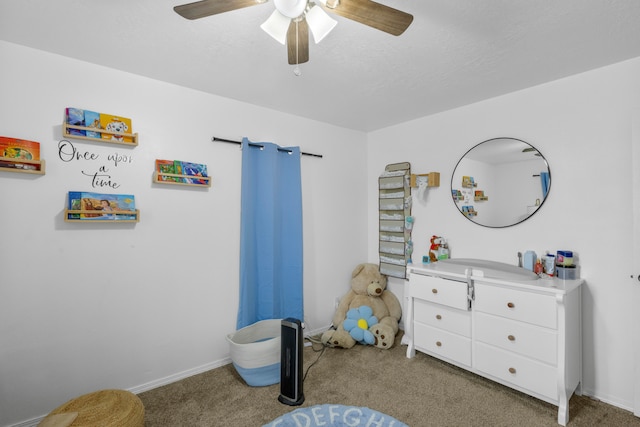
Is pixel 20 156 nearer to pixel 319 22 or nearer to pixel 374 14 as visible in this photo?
pixel 319 22

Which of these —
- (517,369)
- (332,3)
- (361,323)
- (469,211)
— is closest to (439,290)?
(517,369)

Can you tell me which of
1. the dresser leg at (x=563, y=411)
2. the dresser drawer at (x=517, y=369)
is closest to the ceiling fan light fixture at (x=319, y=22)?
the dresser drawer at (x=517, y=369)

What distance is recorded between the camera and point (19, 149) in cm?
182

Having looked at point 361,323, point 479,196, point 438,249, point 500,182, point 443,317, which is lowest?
point 361,323

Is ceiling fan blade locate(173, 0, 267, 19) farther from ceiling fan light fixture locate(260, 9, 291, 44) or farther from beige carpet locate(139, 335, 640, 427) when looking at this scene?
beige carpet locate(139, 335, 640, 427)

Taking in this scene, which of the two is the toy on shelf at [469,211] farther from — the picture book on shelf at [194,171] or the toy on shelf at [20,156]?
the toy on shelf at [20,156]

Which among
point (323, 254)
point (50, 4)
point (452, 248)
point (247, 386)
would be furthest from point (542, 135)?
point (50, 4)

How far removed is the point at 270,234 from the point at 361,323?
4.36ft

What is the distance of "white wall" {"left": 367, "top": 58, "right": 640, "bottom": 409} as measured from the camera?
6.68 ft

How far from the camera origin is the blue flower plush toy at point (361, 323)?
118 inches

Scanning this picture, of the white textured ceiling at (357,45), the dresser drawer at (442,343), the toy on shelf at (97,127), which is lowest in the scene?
the dresser drawer at (442,343)

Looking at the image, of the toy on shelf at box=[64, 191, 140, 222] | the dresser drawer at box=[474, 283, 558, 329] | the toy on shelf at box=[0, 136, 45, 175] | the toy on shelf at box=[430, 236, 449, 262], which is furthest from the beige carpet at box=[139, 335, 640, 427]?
the toy on shelf at box=[0, 136, 45, 175]

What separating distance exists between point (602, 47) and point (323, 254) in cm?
272

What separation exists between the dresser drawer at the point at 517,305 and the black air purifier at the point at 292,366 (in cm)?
140
